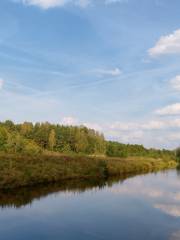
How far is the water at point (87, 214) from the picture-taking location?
1577 centimetres

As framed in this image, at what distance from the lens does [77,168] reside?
41.0 meters

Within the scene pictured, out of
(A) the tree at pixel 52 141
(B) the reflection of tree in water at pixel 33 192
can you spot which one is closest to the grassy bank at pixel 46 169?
(B) the reflection of tree in water at pixel 33 192

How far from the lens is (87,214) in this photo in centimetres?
2017

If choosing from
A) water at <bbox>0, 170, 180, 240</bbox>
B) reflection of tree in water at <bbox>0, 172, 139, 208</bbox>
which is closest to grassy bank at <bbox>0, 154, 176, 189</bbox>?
reflection of tree in water at <bbox>0, 172, 139, 208</bbox>

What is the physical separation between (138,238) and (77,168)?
2606 centimetres

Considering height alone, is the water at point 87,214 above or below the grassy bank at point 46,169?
below

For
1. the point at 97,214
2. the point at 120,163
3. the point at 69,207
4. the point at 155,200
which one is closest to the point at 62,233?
the point at 97,214

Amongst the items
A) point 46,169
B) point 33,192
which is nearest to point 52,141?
point 46,169

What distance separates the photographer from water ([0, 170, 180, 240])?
1577 cm

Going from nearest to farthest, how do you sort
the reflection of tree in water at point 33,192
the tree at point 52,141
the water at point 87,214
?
1. the water at point 87,214
2. the reflection of tree in water at point 33,192
3. the tree at point 52,141

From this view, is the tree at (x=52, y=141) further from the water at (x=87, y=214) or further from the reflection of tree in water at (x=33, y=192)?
the water at (x=87, y=214)

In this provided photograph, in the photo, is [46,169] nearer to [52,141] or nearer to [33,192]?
[33,192]

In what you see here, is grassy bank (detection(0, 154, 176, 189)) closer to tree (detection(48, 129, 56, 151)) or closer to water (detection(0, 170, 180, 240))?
water (detection(0, 170, 180, 240))

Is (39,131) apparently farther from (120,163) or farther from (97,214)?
(97,214)
